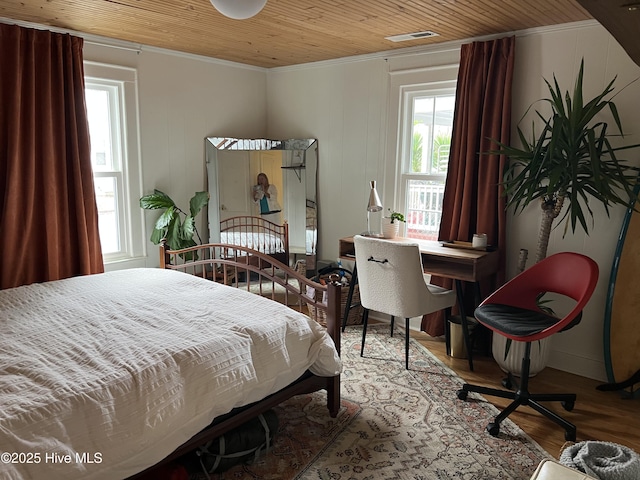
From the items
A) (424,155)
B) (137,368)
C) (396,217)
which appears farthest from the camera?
(424,155)

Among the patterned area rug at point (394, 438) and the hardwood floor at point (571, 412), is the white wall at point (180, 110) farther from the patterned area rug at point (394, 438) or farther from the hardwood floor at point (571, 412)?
the hardwood floor at point (571, 412)

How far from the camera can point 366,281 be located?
3283 mm

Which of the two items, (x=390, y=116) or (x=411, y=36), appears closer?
(x=411, y=36)

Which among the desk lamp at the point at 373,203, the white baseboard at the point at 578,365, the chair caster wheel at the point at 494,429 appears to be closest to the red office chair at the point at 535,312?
the chair caster wheel at the point at 494,429

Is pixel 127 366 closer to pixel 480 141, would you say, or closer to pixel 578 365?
pixel 480 141

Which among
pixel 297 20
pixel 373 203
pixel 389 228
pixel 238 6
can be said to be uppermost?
pixel 297 20

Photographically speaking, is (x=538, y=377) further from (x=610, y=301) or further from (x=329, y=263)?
(x=329, y=263)

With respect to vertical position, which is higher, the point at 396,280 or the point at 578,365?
the point at 396,280

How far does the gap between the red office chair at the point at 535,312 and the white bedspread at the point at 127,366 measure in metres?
0.93

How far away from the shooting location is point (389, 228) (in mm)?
3852

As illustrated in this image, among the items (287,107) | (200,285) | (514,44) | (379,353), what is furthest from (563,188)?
(287,107)

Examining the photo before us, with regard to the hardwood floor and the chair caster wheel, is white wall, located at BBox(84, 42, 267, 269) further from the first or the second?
the chair caster wheel

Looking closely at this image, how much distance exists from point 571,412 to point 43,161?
12.0 ft

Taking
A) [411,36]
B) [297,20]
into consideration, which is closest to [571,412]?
[411,36]
